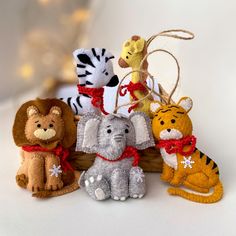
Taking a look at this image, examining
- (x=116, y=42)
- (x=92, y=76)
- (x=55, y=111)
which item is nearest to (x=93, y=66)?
(x=92, y=76)

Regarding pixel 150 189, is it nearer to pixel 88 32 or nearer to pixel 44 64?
pixel 44 64

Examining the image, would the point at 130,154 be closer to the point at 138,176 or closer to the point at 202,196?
the point at 138,176

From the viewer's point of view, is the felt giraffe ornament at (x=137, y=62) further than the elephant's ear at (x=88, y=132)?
Yes

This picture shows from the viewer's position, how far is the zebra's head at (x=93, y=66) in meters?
1.13

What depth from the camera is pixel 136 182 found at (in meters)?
1.04

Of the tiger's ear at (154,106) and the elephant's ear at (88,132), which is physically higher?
the tiger's ear at (154,106)

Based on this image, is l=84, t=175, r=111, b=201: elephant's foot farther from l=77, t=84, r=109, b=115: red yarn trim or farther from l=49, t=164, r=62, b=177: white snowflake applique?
l=77, t=84, r=109, b=115: red yarn trim

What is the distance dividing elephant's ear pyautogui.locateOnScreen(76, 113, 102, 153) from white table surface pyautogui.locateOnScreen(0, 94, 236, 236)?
0.11 meters

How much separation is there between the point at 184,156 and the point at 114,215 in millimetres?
206

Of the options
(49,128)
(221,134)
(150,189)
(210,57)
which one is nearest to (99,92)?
(49,128)

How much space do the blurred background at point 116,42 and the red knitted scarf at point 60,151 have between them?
405 millimetres

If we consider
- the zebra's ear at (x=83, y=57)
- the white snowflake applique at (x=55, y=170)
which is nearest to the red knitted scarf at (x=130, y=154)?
the white snowflake applique at (x=55, y=170)

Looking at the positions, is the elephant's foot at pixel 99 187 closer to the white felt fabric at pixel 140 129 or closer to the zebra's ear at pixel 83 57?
the white felt fabric at pixel 140 129

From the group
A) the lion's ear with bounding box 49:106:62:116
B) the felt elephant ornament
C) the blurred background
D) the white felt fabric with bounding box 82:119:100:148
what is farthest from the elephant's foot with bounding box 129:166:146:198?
the blurred background
